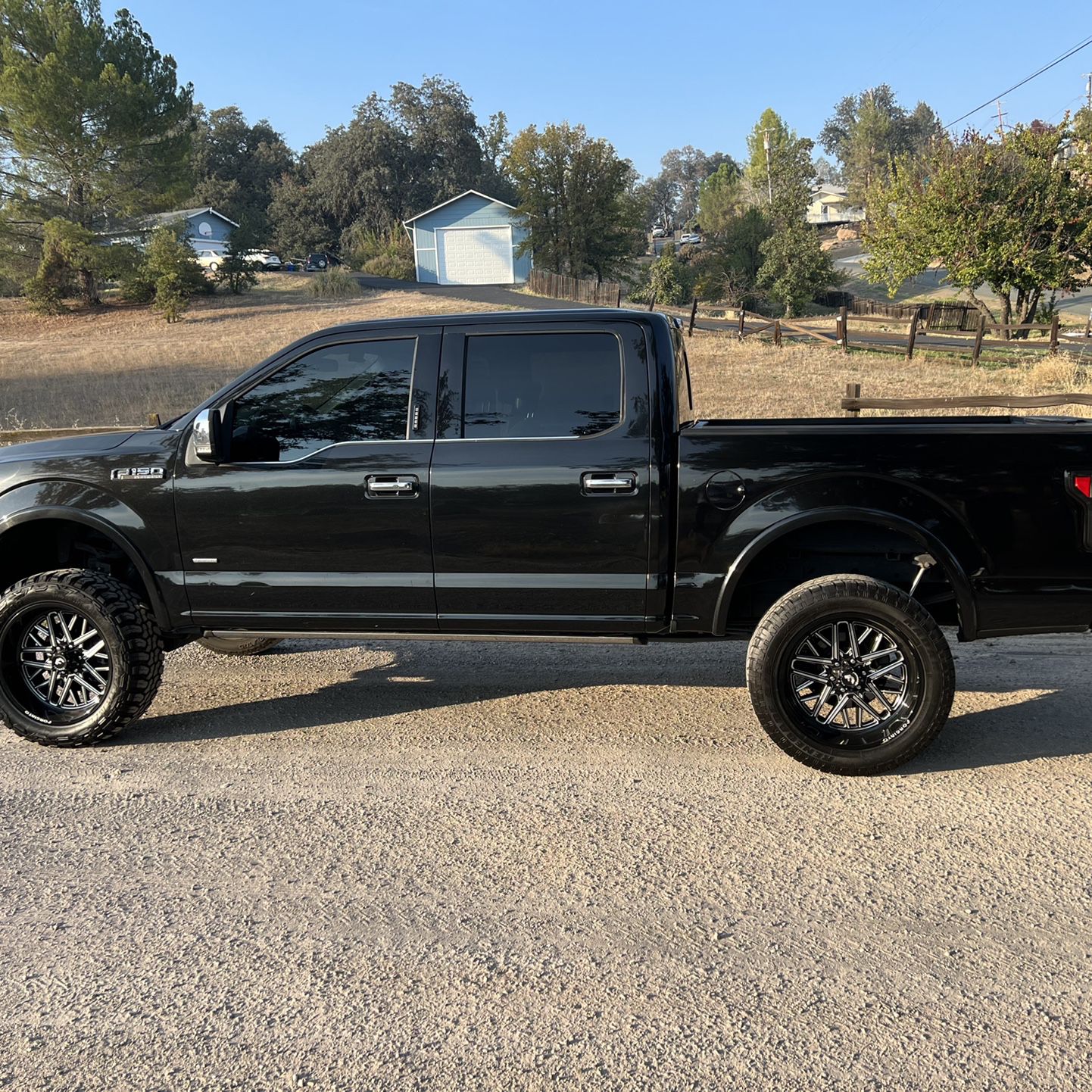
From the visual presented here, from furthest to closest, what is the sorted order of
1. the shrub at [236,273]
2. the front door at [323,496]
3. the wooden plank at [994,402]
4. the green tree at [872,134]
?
the green tree at [872,134] < the shrub at [236,273] < the wooden plank at [994,402] < the front door at [323,496]

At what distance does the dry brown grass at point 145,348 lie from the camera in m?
23.6

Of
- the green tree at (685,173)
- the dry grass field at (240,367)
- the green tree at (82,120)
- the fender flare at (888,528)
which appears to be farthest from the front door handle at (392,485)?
the green tree at (685,173)

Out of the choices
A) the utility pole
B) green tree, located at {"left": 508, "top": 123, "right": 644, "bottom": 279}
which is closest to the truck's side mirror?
green tree, located at {"left": 508, "top": 123, "right": 644, "bottom": 279}

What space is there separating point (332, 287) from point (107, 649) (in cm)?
4473

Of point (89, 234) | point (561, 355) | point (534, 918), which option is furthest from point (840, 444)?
point (89, 234)

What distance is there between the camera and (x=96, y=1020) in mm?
2709

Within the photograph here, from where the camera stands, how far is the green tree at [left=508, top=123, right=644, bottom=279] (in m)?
53.3

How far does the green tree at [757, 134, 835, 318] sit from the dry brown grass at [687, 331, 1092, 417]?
2908cm

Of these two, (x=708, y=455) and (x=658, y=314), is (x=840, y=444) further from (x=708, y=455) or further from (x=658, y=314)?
(x=658, y=314)

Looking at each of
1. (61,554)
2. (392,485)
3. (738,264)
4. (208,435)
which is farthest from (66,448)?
(738,264)

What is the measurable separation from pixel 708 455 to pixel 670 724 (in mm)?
1438

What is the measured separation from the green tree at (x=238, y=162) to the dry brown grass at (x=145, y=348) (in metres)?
34.7

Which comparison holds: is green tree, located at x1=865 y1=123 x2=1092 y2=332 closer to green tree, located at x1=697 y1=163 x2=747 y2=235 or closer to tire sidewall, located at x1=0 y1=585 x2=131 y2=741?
green tree, located at x1=697 y1=163 x2=747 y2=235

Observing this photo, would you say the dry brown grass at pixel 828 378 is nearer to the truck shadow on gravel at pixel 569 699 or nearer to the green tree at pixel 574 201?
the truck shadow on gravel at pixel 569 699
